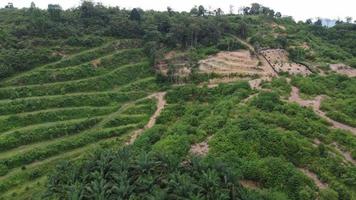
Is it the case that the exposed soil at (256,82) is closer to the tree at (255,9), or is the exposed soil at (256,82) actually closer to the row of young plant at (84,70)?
the row of young plant at (84,70)

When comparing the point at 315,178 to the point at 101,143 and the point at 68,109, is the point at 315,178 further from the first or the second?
the point at 68,109

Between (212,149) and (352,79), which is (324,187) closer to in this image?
(212,149)

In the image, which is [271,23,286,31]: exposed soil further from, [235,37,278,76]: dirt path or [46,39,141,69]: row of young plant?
[46,39,141,69]: row of young plant

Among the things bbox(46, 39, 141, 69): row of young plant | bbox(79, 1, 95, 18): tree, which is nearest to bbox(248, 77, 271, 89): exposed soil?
bbox(46, 39, 141, 69): row of young plant

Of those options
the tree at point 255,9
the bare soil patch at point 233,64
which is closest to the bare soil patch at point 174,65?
the bare soil patch at point 233,64

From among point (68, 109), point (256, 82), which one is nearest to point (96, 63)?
point (68, 109)

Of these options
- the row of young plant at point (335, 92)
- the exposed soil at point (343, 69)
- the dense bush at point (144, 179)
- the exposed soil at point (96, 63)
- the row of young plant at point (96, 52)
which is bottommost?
the dense bush at point (144, 179)

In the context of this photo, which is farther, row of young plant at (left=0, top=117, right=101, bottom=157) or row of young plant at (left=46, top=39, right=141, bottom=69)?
row of young plant at (left=46, top=39, right=141, bottom=69)
